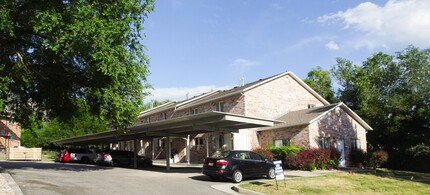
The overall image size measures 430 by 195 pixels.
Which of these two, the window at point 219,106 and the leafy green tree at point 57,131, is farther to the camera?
the leafy green tree at point 57,131

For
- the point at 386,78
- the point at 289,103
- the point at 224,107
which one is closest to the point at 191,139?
the point at 224,107

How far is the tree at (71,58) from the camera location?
60.8 feet

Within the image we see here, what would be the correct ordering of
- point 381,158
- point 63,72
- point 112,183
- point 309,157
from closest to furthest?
1. point 112,183
2. point 63,72
3. point 309,157
4. point 381,158

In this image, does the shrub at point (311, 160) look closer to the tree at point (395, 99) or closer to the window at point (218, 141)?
the window at point (218, 141)

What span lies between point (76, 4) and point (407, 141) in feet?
101

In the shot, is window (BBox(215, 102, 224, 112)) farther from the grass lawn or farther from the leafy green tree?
the leafy green tree

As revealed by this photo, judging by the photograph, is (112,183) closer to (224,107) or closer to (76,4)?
(76,4)

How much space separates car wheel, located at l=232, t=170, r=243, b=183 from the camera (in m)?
19.3

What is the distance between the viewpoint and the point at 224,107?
36781mm

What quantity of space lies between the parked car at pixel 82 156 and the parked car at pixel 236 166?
2393 cm

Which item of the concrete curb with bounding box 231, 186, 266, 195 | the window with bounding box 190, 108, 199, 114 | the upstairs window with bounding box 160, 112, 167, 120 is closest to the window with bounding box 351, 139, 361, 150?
the window with bounding box 190, 108, 199, 114

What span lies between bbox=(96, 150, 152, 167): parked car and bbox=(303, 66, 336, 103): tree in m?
26.7

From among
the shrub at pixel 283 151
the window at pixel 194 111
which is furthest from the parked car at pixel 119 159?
the shrub at pixel 283 151

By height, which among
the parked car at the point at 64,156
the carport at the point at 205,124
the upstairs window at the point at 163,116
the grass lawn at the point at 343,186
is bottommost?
the grass lawn at the point at 343,186
